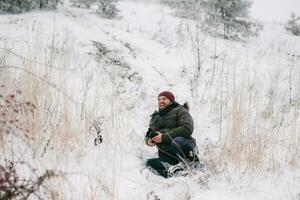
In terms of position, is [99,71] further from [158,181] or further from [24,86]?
[158,181]

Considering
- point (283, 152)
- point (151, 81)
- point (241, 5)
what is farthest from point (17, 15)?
point (283, 152)

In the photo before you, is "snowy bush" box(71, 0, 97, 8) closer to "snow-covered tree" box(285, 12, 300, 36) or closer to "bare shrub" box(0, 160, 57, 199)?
"snow-covered tree" box(285, 12, 300, 36)

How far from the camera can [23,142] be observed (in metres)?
3.72

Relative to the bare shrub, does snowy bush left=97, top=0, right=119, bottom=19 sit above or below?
above

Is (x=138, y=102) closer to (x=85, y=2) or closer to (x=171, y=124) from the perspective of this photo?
(x=171, y=124)

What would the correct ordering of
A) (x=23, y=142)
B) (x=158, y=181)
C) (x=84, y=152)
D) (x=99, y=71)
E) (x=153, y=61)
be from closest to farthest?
(x=23, y=142) < (x=84, y=152) < (x=158, y=181) < (x=99, y=71) < (x=153, y=61)

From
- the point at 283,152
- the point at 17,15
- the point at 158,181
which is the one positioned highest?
the point at 17,15

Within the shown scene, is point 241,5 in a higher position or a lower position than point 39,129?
higher

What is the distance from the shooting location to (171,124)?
5273 mm

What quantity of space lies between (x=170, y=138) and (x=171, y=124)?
393 mm

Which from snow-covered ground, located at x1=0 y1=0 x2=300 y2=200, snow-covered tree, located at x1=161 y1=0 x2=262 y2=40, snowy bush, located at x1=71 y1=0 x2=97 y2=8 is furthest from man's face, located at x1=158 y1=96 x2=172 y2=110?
snowy bush, located at x1=71 y1=0 x2=97 y2=8

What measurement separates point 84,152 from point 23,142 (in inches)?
24.5

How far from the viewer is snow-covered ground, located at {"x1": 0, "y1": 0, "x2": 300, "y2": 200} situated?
369 centimetres

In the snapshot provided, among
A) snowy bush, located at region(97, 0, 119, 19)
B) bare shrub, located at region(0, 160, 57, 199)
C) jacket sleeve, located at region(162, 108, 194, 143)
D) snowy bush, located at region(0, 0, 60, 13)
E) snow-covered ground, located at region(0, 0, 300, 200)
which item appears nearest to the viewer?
bare shrub, located at region(0, 160, 57, 199)
